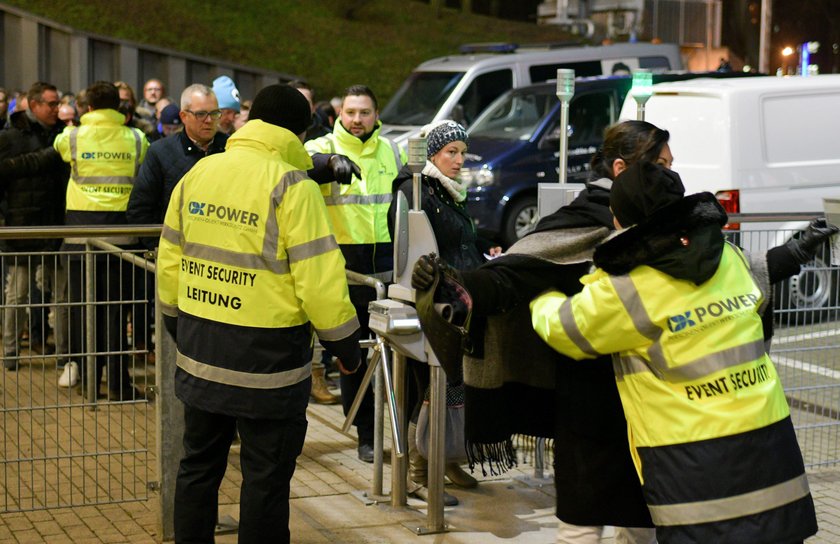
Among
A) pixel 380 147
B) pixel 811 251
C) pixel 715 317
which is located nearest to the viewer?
pixel 715 317

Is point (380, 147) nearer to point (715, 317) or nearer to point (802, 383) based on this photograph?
point (802, 383)

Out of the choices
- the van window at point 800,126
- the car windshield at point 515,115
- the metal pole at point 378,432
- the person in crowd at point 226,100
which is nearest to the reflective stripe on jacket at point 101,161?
the person in crowd at point 226,100

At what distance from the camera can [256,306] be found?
4.68 metres

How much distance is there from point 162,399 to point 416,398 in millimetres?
1451

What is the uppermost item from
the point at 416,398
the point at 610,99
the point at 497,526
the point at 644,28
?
the point at 644,28

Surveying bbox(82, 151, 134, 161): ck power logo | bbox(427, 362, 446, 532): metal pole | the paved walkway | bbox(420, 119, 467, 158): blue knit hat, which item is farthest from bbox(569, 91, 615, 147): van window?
bbox(427, 362, 446, 532): metal pole

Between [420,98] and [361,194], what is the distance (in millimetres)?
10337

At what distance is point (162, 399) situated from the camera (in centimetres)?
572

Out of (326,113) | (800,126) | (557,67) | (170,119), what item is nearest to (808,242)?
(170,119)

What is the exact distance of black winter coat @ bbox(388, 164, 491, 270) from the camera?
631cm

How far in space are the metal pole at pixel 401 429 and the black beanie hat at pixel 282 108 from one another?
155cm

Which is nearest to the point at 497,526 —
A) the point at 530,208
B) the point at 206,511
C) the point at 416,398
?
the point at 416,398

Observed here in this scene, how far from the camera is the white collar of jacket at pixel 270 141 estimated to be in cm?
480

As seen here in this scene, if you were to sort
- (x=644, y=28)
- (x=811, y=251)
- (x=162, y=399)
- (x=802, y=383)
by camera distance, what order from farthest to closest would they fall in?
1. (x=644, y=28)
2. (x=802, y=383)
3. (x=162, y=399)
4. (x=811, y=251)
